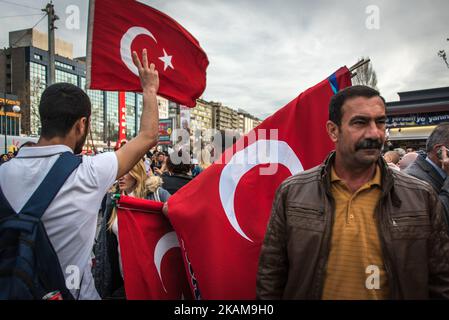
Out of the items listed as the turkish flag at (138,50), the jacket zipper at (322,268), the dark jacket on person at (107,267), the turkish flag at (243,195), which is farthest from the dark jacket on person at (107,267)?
the jacket zipper at (322,268)

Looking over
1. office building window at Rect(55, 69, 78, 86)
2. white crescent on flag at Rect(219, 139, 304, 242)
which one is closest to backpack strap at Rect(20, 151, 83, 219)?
white crescent on flag at Rect(219, 139, 304, 242)

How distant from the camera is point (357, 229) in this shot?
1.75m

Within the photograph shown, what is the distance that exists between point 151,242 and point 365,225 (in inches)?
63.3

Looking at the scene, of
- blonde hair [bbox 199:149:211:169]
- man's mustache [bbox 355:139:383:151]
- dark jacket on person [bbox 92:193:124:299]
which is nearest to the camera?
man's mustache [bbox 355:139:383:151]

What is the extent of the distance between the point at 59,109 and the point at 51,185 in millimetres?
418

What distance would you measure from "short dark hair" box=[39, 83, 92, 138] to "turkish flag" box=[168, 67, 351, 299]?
1.12m

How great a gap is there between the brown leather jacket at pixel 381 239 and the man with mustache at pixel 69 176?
0.91 metres

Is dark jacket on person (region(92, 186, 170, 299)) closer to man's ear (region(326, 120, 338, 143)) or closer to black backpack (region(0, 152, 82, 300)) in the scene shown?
black backpack (region(0, 152, 82, 300))

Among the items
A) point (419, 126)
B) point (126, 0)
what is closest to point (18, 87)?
point (419, 126)

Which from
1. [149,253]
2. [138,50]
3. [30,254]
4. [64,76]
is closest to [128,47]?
[138,50]

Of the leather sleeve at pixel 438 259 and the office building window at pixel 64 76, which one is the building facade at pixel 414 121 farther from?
the office building window at pixel 64 76

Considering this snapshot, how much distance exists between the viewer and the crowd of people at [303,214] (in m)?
1.54

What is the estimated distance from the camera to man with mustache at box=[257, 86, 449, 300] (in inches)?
66.4
